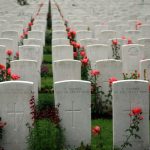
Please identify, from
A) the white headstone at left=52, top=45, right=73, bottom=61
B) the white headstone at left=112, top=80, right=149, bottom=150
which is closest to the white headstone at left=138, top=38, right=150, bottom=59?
the white headstone at left=52, top=45, right=73, bottom=61

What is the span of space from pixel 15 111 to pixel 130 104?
1.65 meters

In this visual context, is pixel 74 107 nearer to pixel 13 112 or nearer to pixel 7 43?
pixel 13 112

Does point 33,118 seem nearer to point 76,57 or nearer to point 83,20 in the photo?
point 76,57

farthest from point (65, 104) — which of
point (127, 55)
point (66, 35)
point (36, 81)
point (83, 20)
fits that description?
point (83, 20)

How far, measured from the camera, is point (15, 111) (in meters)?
7.81

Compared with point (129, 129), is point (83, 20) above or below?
above

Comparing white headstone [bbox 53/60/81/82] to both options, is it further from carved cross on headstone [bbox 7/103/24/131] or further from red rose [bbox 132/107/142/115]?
red rose [bbox 132/107/142/115]

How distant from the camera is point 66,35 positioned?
46.1 ft

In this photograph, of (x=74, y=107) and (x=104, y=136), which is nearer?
(x=74, y=107)

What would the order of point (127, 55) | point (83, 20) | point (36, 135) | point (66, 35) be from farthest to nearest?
point (83, 20), point (66, 35), point (127, 55), point (36, 135)

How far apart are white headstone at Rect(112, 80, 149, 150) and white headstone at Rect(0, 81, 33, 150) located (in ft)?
4.07

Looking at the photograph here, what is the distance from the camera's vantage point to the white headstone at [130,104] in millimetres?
7801

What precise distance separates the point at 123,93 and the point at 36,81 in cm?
230

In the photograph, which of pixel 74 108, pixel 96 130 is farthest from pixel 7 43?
pixel 96 130
